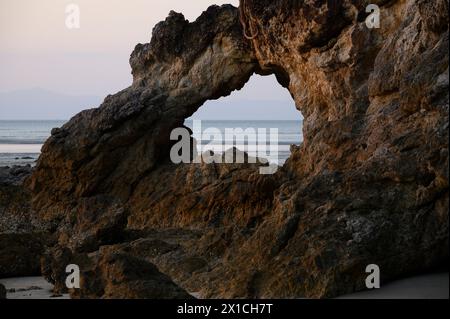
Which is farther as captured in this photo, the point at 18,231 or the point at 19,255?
the point at 18,231

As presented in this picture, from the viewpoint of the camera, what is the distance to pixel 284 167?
17.7 m

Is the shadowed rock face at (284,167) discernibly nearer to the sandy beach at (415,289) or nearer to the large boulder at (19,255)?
the sandy beach at (415,289)

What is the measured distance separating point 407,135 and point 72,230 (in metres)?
8.76

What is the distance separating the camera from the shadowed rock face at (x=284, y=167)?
1114 cm

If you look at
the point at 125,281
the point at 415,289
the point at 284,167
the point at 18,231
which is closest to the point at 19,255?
the point at 18,231

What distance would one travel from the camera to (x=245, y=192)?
1794cm

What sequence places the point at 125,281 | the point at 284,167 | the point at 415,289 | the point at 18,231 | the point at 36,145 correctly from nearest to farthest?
the point at 415,289 < the point at 125,281 < the point at 284,167 < the point at 18,231 < the point at 36,145

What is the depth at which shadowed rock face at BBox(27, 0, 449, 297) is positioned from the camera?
11.1 meters

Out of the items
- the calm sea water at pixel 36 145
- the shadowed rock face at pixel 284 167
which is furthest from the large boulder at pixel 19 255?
the calm sea water at pixel 36 145

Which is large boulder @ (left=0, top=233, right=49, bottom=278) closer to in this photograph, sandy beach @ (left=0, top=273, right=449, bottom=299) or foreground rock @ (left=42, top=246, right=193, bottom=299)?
foreground rock @ (left=42, top=246, right=193, bottom=299)

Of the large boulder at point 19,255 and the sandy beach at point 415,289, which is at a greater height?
the sandy beach at point 415,289

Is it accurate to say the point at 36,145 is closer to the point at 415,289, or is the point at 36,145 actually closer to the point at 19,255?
the point at 19,255

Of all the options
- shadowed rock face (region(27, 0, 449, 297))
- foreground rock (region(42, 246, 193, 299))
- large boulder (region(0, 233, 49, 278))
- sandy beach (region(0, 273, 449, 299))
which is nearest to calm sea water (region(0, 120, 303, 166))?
shadowed rock face (region(27, 0, 449, 297))

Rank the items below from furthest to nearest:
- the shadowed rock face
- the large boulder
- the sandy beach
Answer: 1. the large boulder
2. the shadowed rock face
3. the sandy beach
